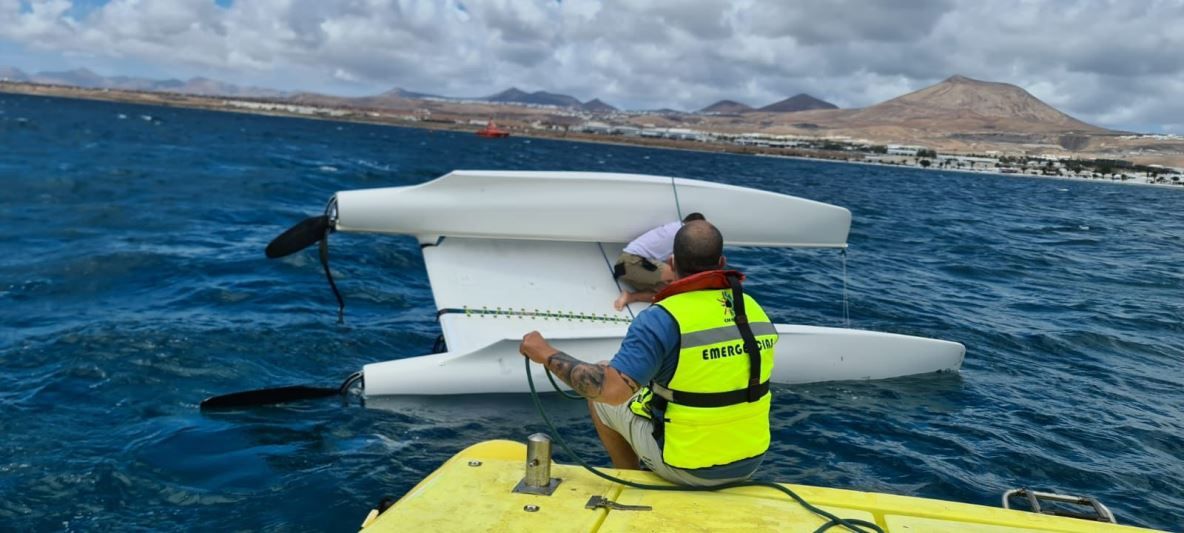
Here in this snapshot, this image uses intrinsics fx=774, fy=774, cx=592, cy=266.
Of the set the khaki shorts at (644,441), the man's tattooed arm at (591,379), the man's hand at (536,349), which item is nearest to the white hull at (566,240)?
the khaki shorts at (644,441)

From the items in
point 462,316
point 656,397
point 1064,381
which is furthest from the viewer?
point 1064,381

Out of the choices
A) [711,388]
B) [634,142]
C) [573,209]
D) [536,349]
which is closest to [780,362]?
[573,209]

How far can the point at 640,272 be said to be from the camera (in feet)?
23.9

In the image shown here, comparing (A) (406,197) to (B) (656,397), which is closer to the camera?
(B) (656,397)

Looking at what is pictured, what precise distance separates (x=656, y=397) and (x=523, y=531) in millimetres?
903

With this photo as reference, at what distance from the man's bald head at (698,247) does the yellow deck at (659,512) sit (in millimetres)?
910

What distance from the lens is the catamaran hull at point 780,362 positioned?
5.84 m

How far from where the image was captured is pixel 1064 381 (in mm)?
7383

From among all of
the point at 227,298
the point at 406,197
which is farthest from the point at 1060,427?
the point at 227,298

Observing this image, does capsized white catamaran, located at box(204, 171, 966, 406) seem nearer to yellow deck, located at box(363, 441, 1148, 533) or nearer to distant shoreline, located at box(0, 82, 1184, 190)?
yellow deck, located at box(363, 441, 1148, 533)

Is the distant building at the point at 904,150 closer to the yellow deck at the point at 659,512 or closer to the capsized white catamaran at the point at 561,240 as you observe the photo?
the capsized white catamaran at the point at 561,240

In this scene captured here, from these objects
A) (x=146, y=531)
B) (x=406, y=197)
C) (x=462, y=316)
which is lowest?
(x=146, y=531)

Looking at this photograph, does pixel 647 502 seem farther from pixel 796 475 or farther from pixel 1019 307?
pixel 1019 307

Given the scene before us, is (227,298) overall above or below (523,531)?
below
